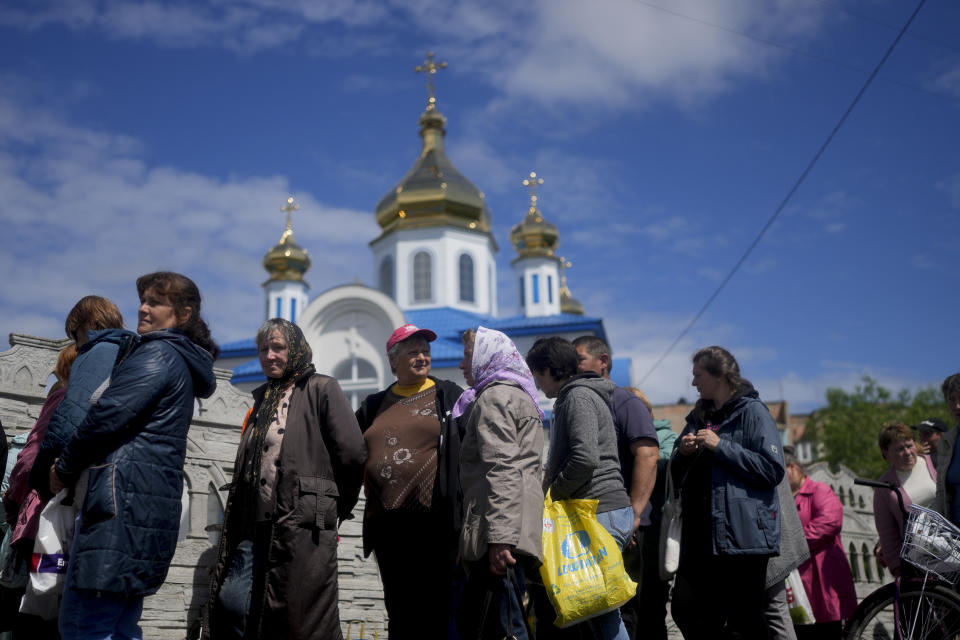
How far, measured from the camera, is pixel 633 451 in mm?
4414

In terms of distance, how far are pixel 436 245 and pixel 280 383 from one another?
90.3 feet

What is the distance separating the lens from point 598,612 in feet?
11.6

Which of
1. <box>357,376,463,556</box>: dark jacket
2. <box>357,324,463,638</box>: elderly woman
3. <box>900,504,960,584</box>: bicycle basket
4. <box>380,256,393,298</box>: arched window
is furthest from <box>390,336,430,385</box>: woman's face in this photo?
<box>380,256,393,298</box>: arched window

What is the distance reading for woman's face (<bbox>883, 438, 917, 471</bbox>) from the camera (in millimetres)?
5832

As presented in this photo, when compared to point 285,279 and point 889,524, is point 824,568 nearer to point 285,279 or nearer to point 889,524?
point 889,524

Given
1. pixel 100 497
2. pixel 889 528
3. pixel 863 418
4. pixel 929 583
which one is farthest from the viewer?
pixel 863 418

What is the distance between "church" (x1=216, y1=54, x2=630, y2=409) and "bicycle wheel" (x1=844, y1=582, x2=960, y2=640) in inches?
874

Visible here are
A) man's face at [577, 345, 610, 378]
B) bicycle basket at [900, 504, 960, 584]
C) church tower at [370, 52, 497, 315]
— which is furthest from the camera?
church tower at [370, 52, 497, 315]

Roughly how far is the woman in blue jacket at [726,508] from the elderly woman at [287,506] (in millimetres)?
1685

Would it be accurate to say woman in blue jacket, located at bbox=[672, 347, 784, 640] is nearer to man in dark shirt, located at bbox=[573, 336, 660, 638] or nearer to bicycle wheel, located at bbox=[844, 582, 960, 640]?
man in dark shirt, located at bbox=[573, 336, 660, 638]

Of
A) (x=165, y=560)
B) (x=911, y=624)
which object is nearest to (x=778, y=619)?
(x=911, y=624)

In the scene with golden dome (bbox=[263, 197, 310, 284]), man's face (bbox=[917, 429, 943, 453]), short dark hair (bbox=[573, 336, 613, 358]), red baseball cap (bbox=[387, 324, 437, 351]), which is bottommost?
man's face (bbox=[917, 429, 943, 453])

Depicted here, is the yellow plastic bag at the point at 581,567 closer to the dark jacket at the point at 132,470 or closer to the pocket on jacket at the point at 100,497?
the dark jacket at the point at 132,470

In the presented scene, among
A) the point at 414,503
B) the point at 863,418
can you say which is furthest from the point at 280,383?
the point at 863,418
